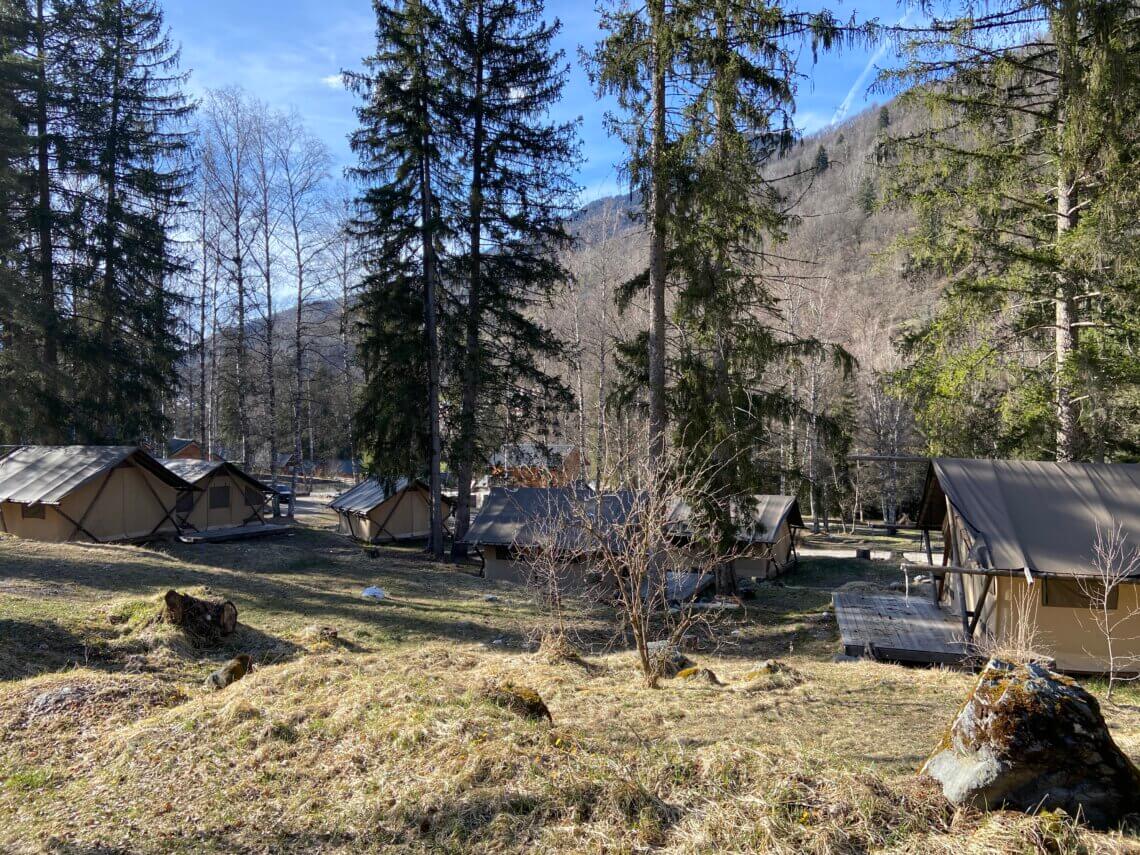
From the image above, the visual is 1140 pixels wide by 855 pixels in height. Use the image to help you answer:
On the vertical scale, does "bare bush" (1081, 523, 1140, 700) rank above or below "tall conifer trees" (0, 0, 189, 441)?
below

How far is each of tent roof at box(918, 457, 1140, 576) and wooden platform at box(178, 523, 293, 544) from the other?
19601 mm

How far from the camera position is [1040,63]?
1086cm

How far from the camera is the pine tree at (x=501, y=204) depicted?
60.7ft

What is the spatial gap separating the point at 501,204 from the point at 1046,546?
1547cm

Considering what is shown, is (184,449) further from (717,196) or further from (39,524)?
(717,196)

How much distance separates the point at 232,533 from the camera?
20891 millimetres

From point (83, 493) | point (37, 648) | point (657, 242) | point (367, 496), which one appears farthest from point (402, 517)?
point (37, 648)

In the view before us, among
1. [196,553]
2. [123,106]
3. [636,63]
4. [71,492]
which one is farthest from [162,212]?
[636,63]

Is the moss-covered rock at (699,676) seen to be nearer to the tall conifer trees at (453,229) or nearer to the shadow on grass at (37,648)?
the shadow on grass at (37,648)

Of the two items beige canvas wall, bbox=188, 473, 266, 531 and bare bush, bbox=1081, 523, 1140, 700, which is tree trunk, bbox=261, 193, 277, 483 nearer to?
beige canvas wall, bbox=188, 473, 266, 531

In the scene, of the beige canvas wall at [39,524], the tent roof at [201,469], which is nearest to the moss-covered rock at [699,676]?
the beige canvas wall at [39,524]

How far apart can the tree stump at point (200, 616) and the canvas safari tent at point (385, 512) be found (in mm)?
13127

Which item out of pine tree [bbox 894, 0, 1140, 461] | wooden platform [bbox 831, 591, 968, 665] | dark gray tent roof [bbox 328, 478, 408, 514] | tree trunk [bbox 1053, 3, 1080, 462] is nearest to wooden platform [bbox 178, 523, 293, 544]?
dark gray tent roof [bbox 328, 478, 408, 514]

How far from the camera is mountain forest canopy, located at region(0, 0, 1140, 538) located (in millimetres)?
10633
